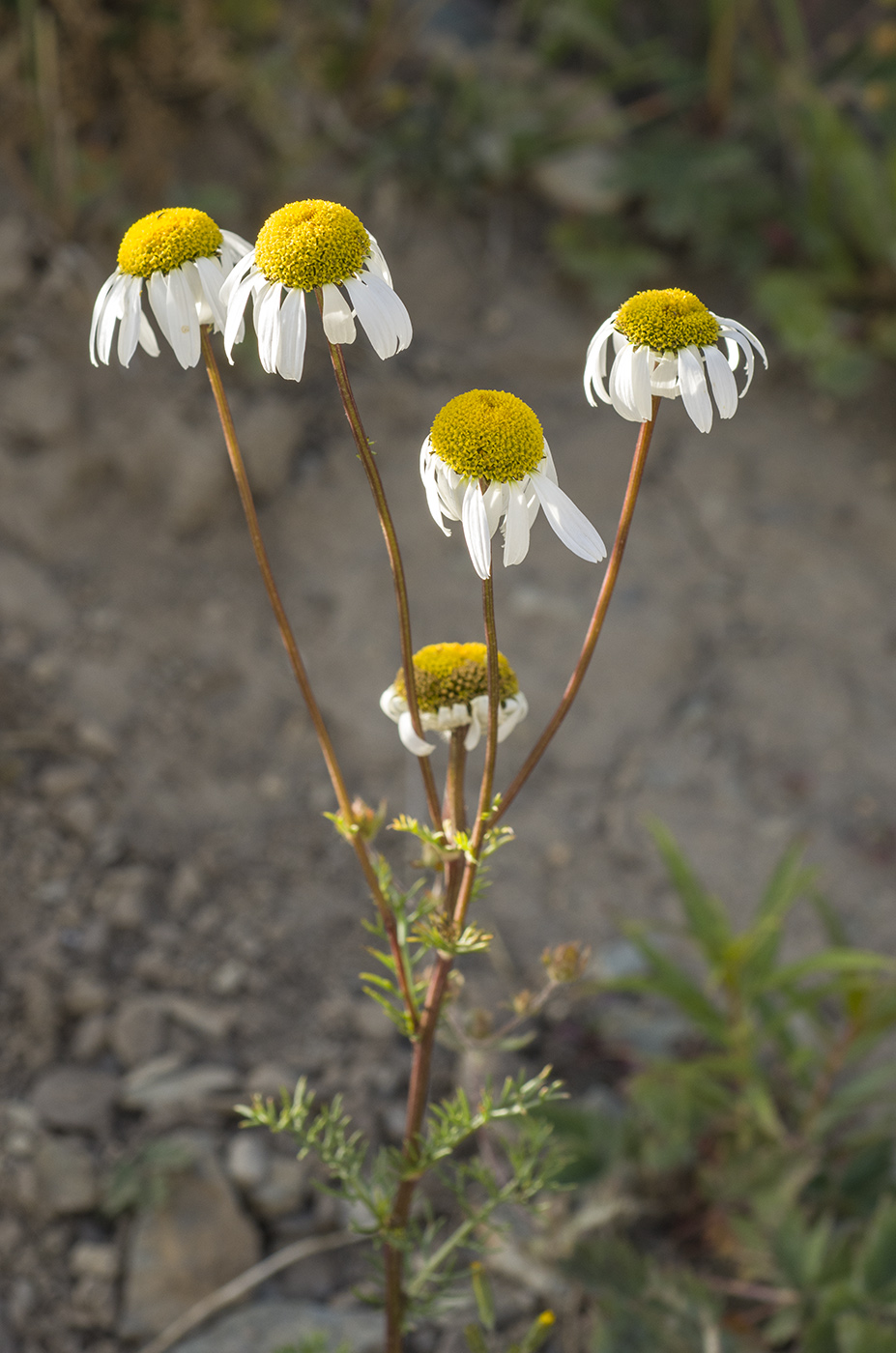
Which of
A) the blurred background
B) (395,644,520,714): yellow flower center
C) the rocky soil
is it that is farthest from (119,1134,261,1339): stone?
the blurred background

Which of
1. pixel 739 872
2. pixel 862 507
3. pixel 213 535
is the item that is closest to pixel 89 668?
pixel 213 535

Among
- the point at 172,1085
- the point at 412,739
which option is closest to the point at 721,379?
the point at 412,739

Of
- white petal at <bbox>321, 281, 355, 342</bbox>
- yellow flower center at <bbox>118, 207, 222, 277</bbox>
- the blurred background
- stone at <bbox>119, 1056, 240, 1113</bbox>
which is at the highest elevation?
the blurred background

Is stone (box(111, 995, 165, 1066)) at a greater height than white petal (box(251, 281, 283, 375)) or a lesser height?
lesser

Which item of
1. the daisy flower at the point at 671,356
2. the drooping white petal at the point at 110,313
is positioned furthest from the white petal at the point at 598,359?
the drooping white petal at the point at 110,313

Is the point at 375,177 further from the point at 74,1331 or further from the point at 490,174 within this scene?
the point at 74,1331

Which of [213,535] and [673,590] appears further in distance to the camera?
[673,590]

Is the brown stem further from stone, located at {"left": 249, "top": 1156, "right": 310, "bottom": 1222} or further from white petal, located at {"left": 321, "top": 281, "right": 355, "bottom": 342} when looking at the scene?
stone, located at {"left": 249, "top": 1156, "right": 310, "bottom": 1222}
